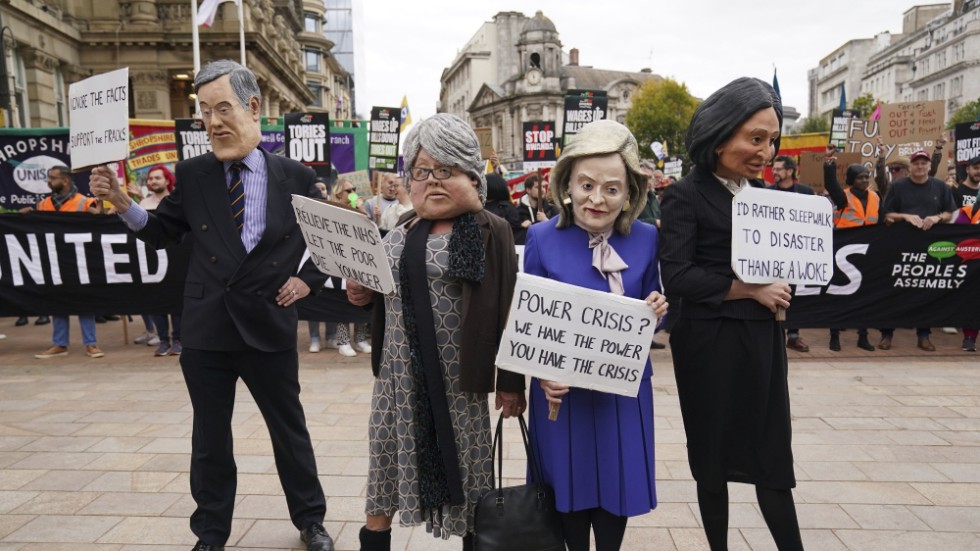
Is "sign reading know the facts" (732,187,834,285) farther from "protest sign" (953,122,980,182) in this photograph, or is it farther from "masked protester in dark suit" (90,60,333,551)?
"protest sign" (953,122,980,182)

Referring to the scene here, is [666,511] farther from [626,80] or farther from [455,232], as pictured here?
[626,80]

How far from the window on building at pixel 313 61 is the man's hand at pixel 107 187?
230 feet

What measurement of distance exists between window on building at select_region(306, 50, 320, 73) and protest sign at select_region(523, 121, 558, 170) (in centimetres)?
6186

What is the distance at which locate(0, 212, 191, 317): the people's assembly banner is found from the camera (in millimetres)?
7770

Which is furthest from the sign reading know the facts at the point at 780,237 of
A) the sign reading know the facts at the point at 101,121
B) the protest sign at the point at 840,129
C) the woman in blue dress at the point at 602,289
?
the protest sign at the point at 840,129

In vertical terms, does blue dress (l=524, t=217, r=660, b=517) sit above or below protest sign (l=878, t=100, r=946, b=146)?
below

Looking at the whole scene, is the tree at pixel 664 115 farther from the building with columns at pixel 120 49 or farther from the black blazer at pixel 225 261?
the black blazer at pixel 225 261

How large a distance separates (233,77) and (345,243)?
102cm

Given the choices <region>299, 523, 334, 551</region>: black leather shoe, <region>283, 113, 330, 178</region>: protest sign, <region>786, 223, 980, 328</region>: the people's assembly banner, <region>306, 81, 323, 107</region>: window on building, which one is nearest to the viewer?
<region>299, 523, 334, 551</region>: black leather shoe

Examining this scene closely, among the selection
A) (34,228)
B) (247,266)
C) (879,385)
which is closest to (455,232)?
(247,266)

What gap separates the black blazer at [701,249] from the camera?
262 centimetres

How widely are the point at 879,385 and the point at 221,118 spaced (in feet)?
20.1

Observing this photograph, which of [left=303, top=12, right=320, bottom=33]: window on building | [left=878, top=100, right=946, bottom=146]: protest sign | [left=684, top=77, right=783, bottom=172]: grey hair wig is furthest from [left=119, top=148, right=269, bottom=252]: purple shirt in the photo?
[left=303, top=12, right=320, bottom=33]: window on building

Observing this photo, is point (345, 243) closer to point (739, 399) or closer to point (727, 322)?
point (727, 322)
